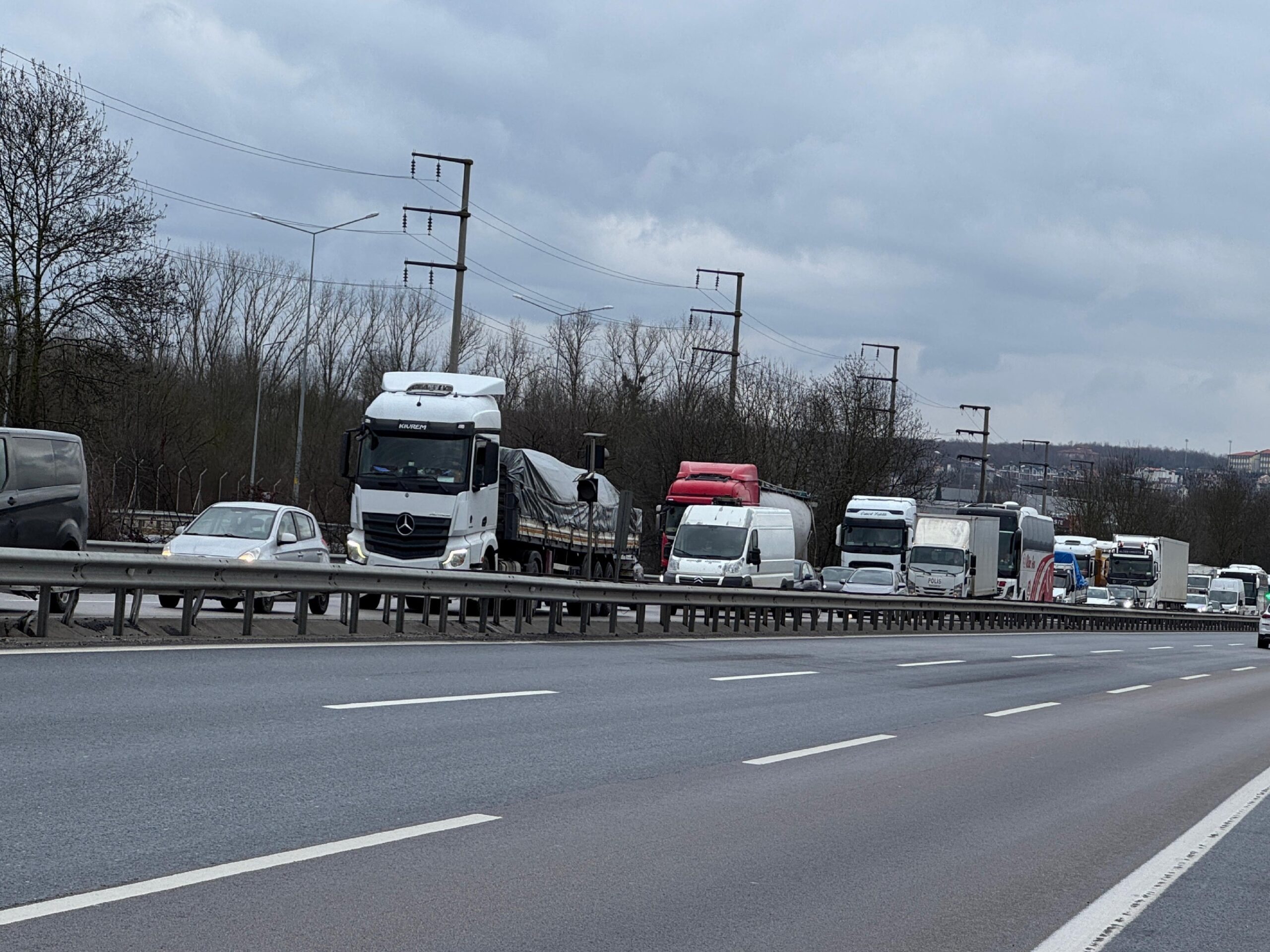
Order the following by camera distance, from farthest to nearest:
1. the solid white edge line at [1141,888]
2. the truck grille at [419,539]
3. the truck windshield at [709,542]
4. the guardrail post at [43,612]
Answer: the truck windshield at [709,542]
the truck grille at [419,539]
the guardrail post at [43,612]
the solid white edge line at [1141,888]

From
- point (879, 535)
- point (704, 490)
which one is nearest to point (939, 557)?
point (879, 535)

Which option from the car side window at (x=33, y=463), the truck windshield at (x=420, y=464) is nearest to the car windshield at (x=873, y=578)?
the truck windshield at (x=420, y=464)

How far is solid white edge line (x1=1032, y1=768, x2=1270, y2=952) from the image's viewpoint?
19.9ft

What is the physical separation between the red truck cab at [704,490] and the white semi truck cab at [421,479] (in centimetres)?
1786

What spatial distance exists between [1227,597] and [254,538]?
76219 mm

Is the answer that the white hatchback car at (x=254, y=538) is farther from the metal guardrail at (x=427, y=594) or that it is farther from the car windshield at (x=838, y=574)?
the car windshield at (x=838, y=574)

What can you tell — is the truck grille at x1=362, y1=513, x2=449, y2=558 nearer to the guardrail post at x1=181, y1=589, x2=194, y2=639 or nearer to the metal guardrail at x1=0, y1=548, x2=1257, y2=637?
the metal guardrail at x1=0, y1=548, x2=1257, y2=637

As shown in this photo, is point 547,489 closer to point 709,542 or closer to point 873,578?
point 709,542

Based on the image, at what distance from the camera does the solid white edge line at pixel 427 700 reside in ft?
38.2

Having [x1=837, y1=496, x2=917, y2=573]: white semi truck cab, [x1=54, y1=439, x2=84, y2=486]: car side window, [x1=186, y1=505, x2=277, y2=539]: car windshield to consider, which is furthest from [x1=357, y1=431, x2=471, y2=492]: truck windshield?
[x1=837, y1=496, x2=917, y2=573]: white semi truck cab

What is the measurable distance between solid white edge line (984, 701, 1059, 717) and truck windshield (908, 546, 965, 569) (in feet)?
98.7

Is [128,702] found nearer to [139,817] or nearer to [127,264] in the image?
[139,817]

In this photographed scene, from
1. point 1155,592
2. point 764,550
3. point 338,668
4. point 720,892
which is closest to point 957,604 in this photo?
point 764,550

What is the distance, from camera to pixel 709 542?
37.2 meters
